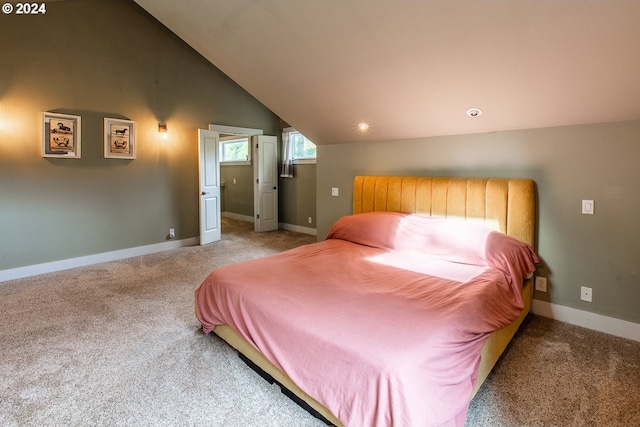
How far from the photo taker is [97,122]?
14.2 ft

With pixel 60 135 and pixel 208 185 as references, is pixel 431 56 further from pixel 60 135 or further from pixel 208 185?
pixel 60 135

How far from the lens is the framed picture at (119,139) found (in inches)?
174

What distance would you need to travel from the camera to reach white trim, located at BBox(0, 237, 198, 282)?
382 centimetres

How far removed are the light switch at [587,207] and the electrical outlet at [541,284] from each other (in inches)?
25.3

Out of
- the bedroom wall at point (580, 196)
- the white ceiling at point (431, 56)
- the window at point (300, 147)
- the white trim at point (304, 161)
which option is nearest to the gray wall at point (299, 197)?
the white trim at point (304, 161)

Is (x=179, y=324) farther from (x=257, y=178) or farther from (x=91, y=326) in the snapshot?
(x=257, y=178)

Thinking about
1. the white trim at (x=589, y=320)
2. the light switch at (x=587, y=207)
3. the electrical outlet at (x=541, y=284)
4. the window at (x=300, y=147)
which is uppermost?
the window at (x=300, y=147)

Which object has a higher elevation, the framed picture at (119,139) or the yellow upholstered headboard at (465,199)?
the framed picture at (119,139)

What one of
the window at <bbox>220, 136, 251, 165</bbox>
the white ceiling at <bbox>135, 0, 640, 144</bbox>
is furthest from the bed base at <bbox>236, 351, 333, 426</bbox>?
the window at <bbox>220, 136, 251, 165</bbox>

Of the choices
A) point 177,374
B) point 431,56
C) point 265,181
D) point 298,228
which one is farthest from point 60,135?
point 431,56

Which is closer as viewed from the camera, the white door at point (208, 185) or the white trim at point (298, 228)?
the white door at point (208, 185)

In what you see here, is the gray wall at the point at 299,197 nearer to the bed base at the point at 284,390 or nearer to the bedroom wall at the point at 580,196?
the bedroom wall at the point at 580,196

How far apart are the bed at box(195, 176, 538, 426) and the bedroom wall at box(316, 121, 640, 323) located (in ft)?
0.60

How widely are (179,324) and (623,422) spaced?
2.89 meters
